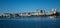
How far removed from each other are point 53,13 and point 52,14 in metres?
0.36

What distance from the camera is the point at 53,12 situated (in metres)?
11.5

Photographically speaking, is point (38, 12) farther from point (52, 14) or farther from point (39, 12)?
point (52, 14)

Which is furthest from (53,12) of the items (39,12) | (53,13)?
(39,12)

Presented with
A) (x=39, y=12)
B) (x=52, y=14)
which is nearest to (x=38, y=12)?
(x=39, y=12)

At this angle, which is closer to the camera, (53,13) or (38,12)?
(53,13)

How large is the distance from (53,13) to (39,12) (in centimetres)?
113

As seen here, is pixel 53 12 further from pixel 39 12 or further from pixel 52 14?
pixel 39 12

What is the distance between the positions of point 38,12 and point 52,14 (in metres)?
1.18

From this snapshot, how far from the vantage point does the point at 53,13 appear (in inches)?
451

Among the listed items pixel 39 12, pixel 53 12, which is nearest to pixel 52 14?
pixel 53 12

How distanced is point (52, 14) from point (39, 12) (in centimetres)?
102

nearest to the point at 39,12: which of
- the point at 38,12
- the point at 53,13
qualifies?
the point at 38,12

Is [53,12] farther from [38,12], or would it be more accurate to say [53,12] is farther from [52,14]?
[38,12]

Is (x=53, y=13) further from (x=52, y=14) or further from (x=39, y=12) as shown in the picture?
(x=39, y=12)
